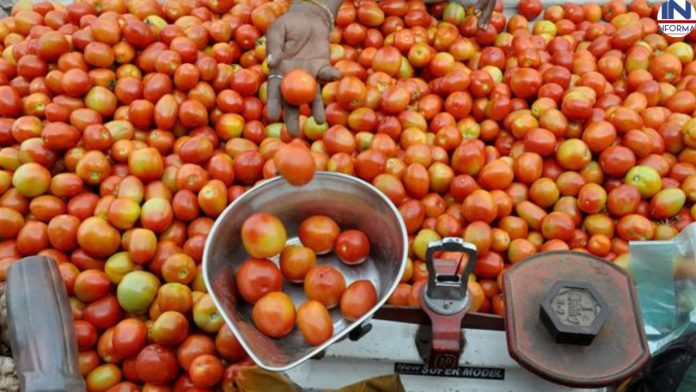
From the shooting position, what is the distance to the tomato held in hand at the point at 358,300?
1.99m

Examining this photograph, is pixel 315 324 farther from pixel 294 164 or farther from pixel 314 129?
pixel 314 129

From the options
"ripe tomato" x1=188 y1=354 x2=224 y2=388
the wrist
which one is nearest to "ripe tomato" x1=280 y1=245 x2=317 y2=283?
"ripe tomato" x1=188 y1=354 x2=224 y2=388

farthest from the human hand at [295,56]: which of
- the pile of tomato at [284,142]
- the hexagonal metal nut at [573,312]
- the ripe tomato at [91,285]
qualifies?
the hexagonal metal nut at [573,312]

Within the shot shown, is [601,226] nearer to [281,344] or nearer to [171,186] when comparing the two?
[281,344]

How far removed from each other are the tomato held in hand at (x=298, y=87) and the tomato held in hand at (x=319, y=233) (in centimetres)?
63

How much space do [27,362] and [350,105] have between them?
6.96 ft

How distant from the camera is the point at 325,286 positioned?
2.09 metres

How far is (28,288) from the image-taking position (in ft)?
5.04

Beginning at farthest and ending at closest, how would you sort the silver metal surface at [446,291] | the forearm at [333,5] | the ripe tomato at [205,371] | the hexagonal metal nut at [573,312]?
the forearm at [333,5], the ripe tomato at [205,371], the silver metal surface at [446,291], the hexagonal metal nut at [573,312]

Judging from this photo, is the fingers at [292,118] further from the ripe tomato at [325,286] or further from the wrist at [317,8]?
the ripe tomato at [325,286]

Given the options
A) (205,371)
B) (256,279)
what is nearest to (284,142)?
(256,279)

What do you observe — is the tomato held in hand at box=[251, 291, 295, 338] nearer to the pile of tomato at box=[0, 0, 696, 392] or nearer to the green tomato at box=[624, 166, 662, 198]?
the pile of tomato at box=[0, 0, 696, 392]

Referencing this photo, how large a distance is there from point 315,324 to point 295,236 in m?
0.57

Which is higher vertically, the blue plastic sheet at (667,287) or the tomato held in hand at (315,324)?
the blue plastic sheet at (667,287)
